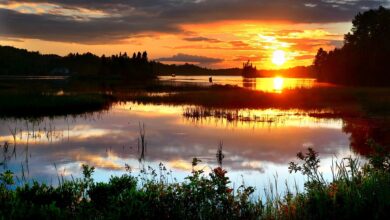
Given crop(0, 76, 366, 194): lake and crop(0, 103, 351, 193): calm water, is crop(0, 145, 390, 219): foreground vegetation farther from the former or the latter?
crop(0, 103, 351, 193): calm water

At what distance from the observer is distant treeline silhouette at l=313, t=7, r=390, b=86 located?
82.0m

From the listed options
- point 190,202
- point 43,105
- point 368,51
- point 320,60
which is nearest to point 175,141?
point 190,202

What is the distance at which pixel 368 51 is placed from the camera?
85.7 m

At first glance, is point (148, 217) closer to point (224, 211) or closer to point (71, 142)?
point (224, 211)

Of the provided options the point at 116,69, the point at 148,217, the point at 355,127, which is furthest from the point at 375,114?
the point at 116,69

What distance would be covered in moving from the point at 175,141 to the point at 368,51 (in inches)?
2812

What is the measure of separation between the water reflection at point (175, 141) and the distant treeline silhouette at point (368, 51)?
48431 mm

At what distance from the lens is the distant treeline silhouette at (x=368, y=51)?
81994mm

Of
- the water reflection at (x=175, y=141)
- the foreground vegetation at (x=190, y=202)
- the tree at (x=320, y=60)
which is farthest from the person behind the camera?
the tree at (x=320, y=60)

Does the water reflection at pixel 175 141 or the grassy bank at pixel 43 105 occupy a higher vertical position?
the grassy bank at pixel 43 105

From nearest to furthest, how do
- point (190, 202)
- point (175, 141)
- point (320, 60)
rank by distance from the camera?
point (190, 202) < point (175, 141) < point (320, 60)

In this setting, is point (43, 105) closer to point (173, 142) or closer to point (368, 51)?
point (173, 142)

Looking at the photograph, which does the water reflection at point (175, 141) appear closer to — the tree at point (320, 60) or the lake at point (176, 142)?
the lake at point (176, 142)

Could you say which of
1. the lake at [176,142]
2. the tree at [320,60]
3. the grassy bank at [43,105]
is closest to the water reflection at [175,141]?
the lake at [176,142]
